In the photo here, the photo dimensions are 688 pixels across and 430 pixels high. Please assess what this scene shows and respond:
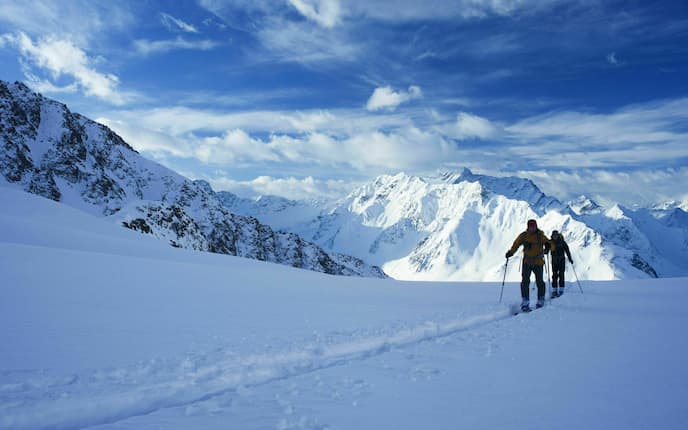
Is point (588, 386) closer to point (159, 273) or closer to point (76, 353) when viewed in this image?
point (76, 353)

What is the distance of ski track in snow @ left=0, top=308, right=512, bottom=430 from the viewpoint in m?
4.56

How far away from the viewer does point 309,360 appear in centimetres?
689

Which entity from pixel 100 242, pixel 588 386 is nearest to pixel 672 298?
pixel 588 386

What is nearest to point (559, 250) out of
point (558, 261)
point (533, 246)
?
point (558, 261)

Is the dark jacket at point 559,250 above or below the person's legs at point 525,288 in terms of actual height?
above

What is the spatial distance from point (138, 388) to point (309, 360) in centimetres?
263

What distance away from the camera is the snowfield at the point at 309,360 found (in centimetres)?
451

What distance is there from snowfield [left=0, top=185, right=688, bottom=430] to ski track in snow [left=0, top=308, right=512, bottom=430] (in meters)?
0.02

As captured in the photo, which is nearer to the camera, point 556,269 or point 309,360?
point 309,360

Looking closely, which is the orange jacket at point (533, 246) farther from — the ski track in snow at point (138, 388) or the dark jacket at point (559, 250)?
the ski track in snow at point (138, 388)

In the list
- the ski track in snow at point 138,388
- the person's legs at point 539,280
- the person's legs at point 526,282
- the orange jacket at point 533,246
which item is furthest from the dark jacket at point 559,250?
the ski track in snow at point 138,388

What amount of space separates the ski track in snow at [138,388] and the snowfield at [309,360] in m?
0.02

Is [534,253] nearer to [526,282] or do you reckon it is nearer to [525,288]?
[526,282]

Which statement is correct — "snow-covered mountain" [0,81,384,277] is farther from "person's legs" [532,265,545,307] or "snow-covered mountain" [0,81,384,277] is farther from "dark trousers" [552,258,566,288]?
"person's legs" [532,265,545,307]
